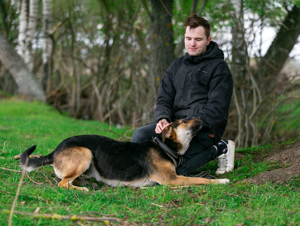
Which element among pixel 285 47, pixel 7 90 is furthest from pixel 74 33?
pixel 285 47

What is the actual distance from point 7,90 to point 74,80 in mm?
4966

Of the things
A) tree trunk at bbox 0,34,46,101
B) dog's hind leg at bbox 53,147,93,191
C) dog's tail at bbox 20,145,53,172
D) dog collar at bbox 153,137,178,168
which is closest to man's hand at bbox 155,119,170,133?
dog collar at bbox 153,137,178,168

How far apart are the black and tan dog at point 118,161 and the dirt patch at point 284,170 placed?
1.51ft

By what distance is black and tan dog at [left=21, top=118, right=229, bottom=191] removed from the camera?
3969 millimetres

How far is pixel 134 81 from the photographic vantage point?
1096 centimetres

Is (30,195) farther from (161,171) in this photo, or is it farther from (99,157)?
(161,171)

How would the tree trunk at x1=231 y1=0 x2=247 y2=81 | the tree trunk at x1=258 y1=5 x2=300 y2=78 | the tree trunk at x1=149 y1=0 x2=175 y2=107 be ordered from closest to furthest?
the tree trunk at x1=231 y1=0 x2=247 y2=81 → the tree trunk at x1=258 y1=5 x2=300 y2=78 → the tree trunk at x1=149 y1=0 x2=175 y2=107

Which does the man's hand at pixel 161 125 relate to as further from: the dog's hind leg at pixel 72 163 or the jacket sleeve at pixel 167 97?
the dog's hind leg at pixel 72 163

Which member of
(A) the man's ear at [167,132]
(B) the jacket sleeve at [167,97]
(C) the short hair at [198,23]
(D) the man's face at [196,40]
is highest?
(C) the short hair at [198,23]

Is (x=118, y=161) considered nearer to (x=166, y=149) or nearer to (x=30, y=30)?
(x=166, y=149)

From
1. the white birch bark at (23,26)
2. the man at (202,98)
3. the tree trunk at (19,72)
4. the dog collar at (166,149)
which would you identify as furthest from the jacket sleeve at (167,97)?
the white birch bark at (23,26)

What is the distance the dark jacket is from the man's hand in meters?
0.08

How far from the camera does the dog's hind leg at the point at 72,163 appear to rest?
12.9 ft

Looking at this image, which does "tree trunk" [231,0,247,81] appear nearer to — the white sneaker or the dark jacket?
the dark jacket
